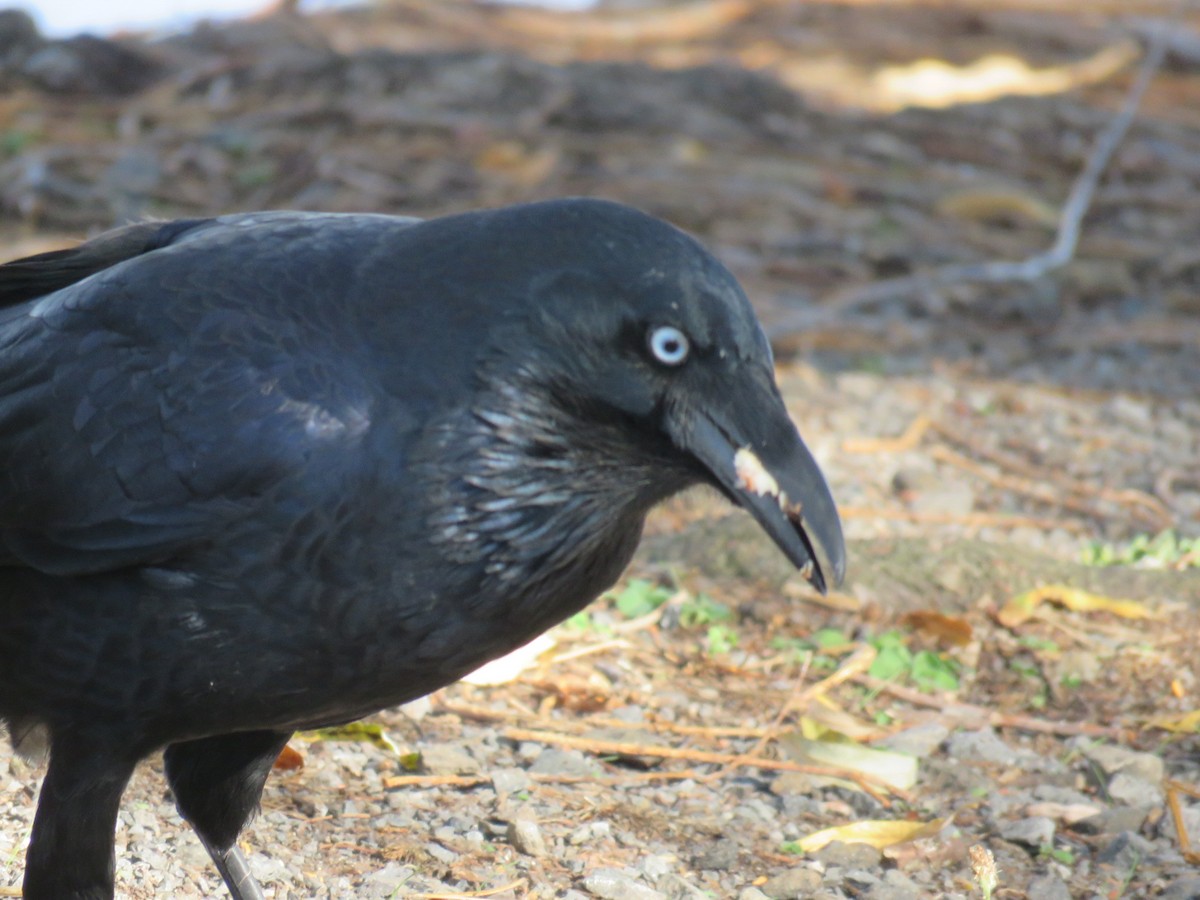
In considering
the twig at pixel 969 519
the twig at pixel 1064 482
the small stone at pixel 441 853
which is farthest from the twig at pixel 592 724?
the twig at pixel 1064 482

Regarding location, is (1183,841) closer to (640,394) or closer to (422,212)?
(640,394)

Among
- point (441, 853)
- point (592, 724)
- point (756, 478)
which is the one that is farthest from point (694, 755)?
point (756, 478)

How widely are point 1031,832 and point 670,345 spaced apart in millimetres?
1588

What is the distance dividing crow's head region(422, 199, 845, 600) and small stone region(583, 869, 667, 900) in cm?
88

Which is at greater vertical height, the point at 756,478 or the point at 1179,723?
the point at 756,478

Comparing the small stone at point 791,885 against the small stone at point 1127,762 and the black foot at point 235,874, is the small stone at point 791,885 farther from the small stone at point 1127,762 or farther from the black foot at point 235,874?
the black foot at point 235,874

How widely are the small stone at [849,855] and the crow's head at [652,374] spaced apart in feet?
3.33

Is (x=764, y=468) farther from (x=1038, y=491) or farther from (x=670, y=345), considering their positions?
(x=1038, y=491)

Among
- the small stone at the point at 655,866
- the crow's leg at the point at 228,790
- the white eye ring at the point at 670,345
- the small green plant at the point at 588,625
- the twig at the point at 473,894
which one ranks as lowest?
the small green plant at the point at 588,625

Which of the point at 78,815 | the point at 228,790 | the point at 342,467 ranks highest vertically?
the point at 342,467

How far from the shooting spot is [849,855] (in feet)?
11.2

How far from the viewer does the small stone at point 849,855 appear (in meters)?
3.40

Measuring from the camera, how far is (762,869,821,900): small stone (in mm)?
3264

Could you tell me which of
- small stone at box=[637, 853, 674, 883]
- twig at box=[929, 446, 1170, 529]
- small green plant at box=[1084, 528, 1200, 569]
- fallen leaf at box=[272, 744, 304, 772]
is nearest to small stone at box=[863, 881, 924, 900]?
small stone at box=[637, 853, 674, 883]
